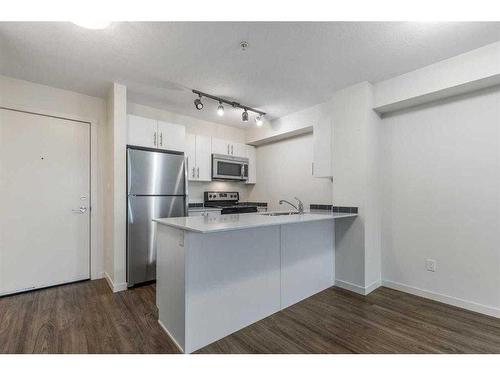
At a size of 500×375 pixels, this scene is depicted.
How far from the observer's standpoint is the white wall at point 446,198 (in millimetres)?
2227

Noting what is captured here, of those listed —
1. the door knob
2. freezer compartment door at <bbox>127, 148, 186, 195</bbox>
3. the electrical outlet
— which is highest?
freezer compartment door at <bbox>127, 148, 186, 195</bbox>

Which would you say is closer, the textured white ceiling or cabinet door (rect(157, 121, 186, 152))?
the textured white ceiling

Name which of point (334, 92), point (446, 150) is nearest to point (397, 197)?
point (446, 150)

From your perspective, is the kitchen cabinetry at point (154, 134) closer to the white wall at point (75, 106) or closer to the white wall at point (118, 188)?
the white wall at point (118, 188)

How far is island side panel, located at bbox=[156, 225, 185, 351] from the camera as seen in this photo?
171cm

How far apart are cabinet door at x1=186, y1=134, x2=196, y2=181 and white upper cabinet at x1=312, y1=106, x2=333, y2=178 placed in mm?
1929

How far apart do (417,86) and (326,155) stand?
1.16 meters

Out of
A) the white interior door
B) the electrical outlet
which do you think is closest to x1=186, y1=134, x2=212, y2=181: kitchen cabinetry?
the white interior door

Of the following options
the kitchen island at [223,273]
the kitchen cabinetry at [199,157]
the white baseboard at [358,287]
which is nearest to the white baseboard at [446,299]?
the white baseboard at [358,287]

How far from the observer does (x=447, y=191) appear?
8.10 feet

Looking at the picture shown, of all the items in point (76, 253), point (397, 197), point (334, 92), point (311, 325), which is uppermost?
point (334, 92)

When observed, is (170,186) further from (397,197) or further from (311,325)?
(397,197)

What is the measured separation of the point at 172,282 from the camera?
1.85 meters

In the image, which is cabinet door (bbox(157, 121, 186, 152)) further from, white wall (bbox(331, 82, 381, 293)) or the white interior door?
white wall (bbox(331, 82, 381, 293))
